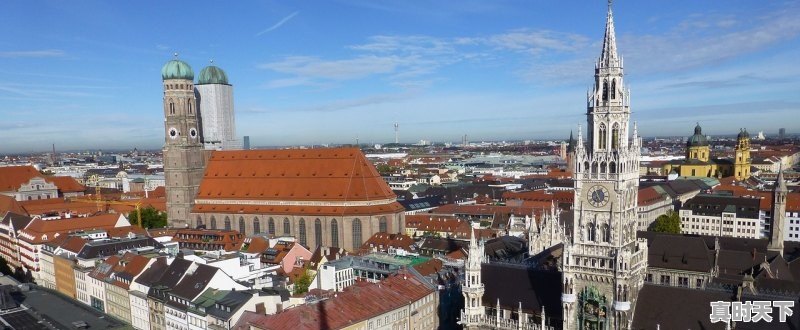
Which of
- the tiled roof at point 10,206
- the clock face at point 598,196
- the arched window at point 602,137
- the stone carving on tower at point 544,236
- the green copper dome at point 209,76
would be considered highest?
the green copper dome at point 209,76

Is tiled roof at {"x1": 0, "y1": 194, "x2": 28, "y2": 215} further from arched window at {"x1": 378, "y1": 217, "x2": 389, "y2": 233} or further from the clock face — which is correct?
the clock face

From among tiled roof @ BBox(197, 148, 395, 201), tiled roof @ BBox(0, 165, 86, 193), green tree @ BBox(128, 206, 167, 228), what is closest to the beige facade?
tiled roof @ BBox(197, 148, 395, 201)

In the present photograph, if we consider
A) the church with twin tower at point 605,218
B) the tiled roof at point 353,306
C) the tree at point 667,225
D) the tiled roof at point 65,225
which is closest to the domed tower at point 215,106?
the tiled roof at point 65,225

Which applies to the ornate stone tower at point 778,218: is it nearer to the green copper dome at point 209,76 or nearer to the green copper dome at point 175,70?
the green copper dome at point 175,70

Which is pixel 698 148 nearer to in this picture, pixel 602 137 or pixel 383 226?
pixel 383 226

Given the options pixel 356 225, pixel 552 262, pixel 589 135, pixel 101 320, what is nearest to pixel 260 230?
pixel 356 225

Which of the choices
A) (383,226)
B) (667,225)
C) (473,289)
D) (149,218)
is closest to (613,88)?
(473,289)
